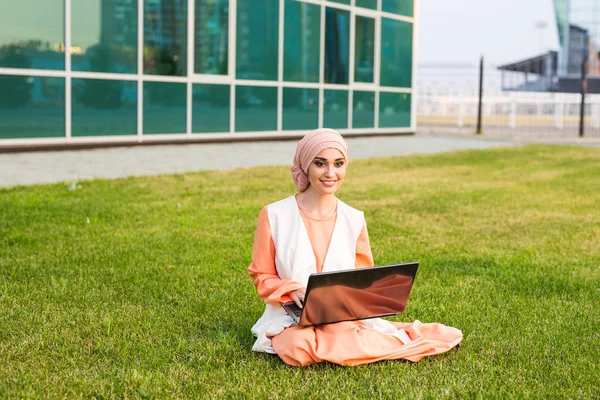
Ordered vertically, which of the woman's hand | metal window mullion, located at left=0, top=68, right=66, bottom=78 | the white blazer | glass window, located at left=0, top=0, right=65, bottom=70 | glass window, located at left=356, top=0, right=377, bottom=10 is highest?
glass window, located at left=356, top=0, right=377, bottom=10

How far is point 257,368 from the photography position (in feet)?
11.1

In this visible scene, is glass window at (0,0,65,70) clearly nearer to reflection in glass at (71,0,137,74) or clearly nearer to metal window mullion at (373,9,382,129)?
reflection in glass at (71,0,137,74)

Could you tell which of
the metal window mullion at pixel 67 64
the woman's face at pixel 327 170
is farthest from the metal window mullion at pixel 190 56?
the woman's face at pixel 327 170

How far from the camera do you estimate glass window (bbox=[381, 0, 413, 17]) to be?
1975cm

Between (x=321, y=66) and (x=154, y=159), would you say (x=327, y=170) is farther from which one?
(x=321, y=66)

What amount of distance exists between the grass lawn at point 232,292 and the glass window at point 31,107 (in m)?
3.91

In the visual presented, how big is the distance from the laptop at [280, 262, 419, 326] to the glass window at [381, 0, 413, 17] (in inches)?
668

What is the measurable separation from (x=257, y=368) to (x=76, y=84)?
412 inches

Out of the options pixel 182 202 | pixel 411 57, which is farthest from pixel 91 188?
pixel 411 57

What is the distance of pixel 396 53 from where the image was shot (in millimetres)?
20188

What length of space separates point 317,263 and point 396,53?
56.3ft

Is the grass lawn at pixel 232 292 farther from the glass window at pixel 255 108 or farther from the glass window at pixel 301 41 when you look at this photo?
the glass window at pixel 301 41

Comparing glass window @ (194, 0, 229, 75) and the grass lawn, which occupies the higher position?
glass window @ (194, 0, 229, 75)

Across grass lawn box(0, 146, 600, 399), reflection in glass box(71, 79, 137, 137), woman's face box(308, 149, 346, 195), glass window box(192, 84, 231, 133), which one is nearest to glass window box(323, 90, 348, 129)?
glass window box(192, 84, 231, 133)
